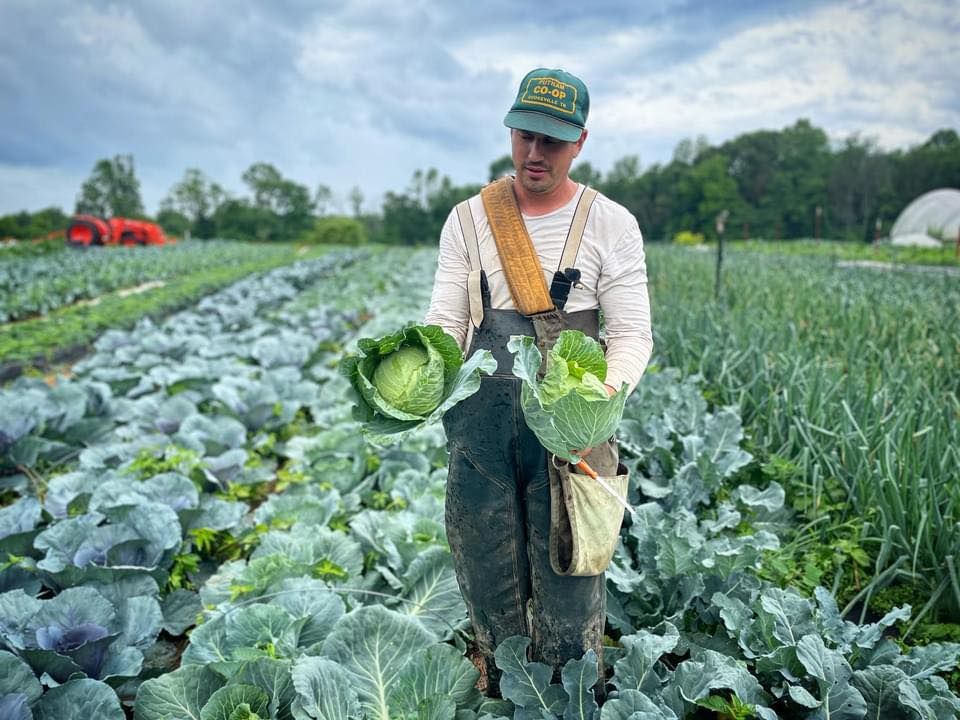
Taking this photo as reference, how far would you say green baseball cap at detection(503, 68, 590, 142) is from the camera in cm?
149

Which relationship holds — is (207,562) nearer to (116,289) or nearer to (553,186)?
(553,186)

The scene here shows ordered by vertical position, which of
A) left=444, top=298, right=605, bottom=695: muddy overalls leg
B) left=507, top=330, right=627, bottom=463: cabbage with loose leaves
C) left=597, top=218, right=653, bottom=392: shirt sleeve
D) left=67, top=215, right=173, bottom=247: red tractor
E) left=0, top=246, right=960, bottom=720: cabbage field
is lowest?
left=0, top=246, right=960, bottom=720: cabbage field

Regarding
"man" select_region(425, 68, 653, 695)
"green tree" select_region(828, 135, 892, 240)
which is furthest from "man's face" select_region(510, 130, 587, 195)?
"green tree" select_region(828, 135, 892, 240)

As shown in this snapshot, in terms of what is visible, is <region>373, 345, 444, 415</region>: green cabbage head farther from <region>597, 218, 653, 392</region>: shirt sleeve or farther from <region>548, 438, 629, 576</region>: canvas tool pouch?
<region>597, 218, 653, 392</region>: shirt sleeve

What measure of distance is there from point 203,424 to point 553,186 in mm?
3083

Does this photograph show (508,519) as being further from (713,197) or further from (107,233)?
(713,197)

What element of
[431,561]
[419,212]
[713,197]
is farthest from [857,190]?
[431,561]

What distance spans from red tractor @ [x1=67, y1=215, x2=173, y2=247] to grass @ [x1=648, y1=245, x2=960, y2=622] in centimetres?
3038

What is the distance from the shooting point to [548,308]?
159 centimetres

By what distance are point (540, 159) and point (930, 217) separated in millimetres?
41019

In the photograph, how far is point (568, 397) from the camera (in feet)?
4.04

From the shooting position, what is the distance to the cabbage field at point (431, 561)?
67.1 inches

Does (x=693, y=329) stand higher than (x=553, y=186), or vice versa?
(x=553, y=186)

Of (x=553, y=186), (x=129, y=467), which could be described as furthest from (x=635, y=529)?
(x=129, y=467)
